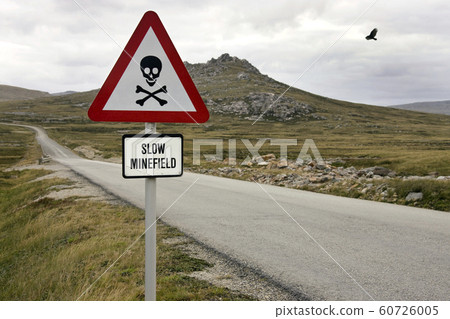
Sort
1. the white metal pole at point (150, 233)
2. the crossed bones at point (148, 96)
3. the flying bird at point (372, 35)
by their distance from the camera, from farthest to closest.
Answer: the flying bird at point (372, 35), the crossed bones at point (148, 96), the white metal pole at point (150, 233)

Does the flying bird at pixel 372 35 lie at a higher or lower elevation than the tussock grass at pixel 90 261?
higher

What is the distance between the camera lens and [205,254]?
5.73m

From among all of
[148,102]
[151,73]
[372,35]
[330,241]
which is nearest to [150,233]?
[148,102]

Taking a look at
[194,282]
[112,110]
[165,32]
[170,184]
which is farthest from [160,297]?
[170,184]

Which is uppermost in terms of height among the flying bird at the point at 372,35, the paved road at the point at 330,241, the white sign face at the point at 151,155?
the flying bird at the point at 372,35

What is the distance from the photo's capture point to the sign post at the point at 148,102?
9.79ft

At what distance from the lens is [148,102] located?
3.04 m

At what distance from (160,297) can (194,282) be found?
1.97 feet

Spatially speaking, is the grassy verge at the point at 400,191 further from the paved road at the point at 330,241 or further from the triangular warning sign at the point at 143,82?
the triangular warning sign at the point at 143,82

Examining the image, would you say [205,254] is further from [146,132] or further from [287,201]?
[287,201]

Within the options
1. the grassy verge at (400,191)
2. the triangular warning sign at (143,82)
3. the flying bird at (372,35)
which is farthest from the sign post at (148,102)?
the grassy verge at (400,191)
